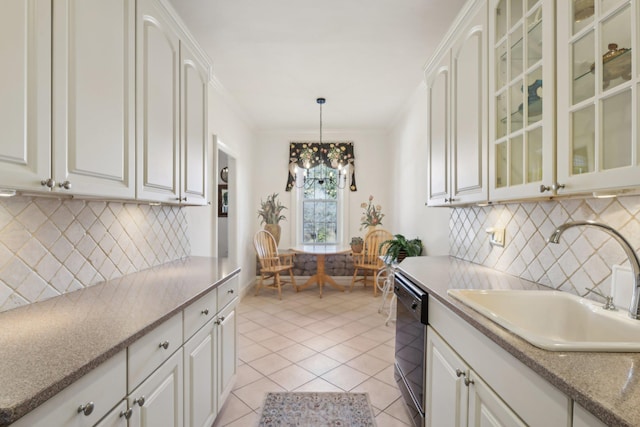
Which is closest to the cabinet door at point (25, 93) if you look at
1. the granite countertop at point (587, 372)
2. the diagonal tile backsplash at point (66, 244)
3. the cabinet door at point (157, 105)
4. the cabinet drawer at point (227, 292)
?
the diagonal tile backsplash at point (66, 244)

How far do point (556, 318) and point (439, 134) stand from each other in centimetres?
133

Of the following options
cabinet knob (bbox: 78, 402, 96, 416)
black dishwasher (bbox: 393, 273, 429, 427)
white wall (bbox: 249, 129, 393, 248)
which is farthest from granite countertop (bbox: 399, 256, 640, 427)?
white wall (bbox: 249, 129, 393, 248)

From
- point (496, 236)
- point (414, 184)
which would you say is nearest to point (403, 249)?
point (414, 184)

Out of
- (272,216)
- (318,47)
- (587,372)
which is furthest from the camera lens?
(272,216)

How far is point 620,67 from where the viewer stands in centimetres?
95

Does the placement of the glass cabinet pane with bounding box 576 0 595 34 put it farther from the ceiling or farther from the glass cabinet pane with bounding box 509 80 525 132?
the ceiling

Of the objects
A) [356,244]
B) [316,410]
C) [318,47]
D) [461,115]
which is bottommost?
[316,410]

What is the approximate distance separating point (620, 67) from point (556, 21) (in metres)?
0.33

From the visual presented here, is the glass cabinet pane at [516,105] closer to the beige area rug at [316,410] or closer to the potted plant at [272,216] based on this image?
the beige area rug at [316,410]

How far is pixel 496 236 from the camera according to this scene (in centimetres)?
196

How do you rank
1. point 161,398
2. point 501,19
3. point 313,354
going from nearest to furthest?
point 161,398, point 501,19, point 313,354

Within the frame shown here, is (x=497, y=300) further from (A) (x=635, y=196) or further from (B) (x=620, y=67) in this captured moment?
(B) (x=620, y=67)

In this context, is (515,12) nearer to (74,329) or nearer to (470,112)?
(470,112)

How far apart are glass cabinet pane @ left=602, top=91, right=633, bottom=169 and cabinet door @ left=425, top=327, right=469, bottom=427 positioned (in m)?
0.83
